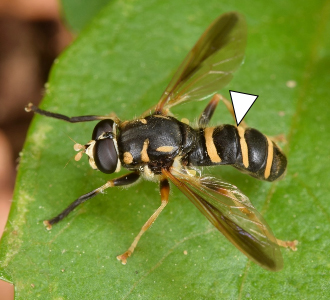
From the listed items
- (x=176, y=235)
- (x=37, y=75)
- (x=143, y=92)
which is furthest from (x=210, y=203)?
(x=37, y=75)

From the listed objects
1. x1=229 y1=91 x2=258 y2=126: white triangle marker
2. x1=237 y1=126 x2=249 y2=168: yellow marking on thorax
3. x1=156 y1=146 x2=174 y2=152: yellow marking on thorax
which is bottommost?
x1=237 y1=126 x2=249 y2=168: yellow marking on thorax

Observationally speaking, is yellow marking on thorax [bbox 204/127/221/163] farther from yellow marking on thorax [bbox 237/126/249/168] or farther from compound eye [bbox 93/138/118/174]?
compound eye [bbox 93/138/118/174]

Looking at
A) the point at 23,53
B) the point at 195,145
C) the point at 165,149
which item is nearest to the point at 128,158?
the point at 165,149

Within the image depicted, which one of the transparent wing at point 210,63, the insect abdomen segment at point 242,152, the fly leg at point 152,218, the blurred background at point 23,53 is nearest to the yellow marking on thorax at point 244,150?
the insect abdomen segment at point 242,152

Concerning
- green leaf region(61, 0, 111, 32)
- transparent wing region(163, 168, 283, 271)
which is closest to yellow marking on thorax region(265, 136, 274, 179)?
transparent wing region(163, 168, 283, 271)

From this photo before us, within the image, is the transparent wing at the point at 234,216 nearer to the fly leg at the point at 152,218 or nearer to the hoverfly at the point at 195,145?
the hoverfly at the point at 195,145

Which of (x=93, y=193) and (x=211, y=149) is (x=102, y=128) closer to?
(x=93, y=193)

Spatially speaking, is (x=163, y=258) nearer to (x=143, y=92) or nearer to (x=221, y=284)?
(x=221, y=284)
